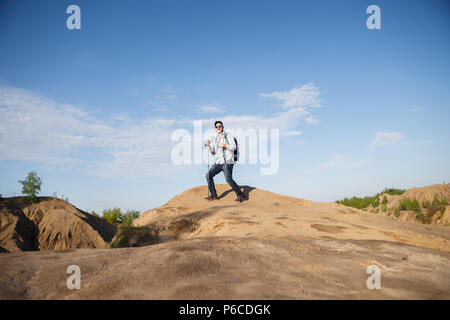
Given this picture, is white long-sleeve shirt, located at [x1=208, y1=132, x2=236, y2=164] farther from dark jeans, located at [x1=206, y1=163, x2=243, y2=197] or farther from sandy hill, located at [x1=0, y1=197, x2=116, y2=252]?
sandy hill, located at [x1=0, y1=197, x2=116, y2=252]

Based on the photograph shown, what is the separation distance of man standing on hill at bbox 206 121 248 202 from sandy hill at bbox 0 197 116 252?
916 centimetres

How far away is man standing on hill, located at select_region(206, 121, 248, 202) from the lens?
871cm

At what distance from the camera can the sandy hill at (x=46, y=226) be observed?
13.8m

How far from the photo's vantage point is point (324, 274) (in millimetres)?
2533

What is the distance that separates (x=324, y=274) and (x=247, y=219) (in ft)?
12.7

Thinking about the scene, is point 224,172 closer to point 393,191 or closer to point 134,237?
point 134,237

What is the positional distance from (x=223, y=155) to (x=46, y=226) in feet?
38.6

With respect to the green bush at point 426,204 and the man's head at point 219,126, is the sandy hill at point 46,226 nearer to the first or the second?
the man's head at point 219,126

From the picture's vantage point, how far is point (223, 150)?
8867mm

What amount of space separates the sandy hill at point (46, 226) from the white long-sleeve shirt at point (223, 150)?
9.42 m

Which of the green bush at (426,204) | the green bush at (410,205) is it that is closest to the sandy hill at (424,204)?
the green bush at (426,204)

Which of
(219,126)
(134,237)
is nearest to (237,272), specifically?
(134,237)
